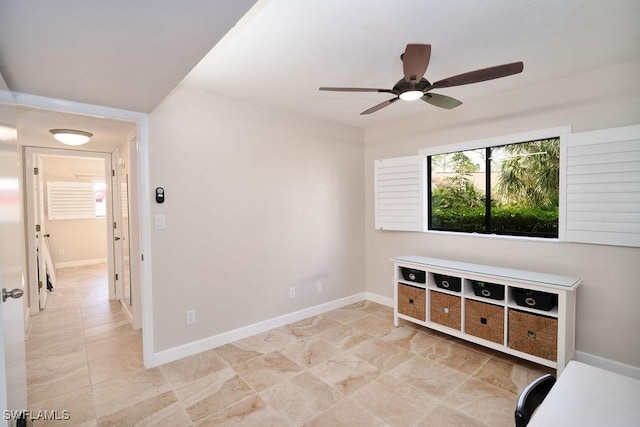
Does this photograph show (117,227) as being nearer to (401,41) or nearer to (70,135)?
(70,135)

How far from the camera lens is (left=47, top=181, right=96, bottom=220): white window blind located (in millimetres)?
6524

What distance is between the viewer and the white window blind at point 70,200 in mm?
6524

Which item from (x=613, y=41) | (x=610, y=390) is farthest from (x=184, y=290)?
(x=613, y=41)

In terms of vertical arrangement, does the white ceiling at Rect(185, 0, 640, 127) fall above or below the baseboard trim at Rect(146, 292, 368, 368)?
above

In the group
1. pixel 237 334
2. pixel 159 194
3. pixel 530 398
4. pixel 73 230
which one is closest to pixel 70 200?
pixel 73 230

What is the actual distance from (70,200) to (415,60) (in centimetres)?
783

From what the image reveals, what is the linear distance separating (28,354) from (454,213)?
4.58m

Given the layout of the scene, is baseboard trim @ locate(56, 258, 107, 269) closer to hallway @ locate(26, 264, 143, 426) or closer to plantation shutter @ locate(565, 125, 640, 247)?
hallway @ locate(26, 264, 143, 426)

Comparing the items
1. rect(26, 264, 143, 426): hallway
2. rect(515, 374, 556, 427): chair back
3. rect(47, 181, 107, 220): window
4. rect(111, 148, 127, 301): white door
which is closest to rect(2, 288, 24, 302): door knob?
rect(26, 264, 143, 426): hallway

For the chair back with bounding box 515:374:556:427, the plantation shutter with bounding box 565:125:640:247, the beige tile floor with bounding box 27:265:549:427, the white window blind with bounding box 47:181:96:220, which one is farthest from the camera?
the white window blind with bounding box 47:181:96:220

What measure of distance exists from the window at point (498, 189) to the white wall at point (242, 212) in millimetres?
1194

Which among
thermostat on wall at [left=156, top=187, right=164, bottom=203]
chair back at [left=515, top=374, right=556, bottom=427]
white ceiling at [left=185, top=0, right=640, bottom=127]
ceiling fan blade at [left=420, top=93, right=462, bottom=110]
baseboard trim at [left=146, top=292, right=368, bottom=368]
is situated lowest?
baseboard trim at [left=146, top=292, right=368, bottom=368]

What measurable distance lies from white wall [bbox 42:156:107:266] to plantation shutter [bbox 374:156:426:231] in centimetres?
599

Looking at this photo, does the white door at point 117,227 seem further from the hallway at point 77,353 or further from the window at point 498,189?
the window at point 498,189
